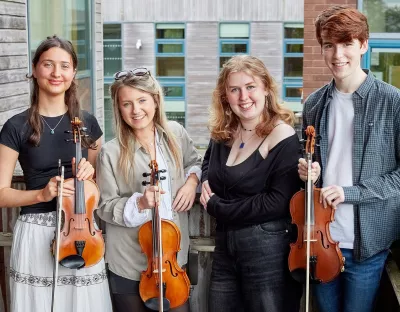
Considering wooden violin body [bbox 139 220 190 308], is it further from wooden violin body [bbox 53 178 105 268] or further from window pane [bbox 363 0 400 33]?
window pane [bbox 363 0 400 33]

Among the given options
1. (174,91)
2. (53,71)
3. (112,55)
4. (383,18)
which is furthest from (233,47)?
(53,71)

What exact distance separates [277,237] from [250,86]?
0.58m

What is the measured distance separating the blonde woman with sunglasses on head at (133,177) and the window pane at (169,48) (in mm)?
17430

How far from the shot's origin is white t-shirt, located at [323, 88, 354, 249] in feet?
8.29

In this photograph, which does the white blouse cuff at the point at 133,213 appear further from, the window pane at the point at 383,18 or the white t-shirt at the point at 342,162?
the window pane at the point at 383,18

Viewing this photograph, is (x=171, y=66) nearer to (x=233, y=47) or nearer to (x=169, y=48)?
(x=169, y=48)

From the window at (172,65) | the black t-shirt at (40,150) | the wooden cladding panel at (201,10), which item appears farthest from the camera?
the window at (172,65)

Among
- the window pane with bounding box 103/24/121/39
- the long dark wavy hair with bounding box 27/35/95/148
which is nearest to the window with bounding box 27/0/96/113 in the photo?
the long dark wavy hair with bounding box 27/35/95/148

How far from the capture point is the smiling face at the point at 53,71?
262cm

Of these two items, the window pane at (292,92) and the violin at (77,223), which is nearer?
the violin at (77,223)

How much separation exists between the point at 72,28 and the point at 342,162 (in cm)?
570

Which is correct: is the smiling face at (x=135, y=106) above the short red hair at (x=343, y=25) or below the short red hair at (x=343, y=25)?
below

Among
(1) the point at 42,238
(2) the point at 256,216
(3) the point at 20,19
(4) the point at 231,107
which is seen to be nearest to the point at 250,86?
(4) the point at 231,107

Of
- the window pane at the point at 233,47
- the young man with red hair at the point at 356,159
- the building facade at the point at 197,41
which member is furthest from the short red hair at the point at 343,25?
the window pane at the point at 233,47
